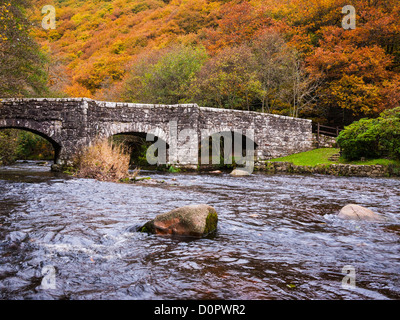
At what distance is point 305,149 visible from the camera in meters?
20.5

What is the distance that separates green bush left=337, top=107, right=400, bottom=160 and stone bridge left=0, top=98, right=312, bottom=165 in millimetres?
4424

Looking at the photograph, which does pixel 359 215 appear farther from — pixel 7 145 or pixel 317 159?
pixel 7 145

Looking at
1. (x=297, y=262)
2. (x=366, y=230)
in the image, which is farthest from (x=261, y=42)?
(x=297, y=262)

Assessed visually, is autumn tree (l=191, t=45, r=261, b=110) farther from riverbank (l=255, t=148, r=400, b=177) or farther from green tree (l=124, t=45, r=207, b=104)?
riverbank (l=255, t=148, r=400, b=177)

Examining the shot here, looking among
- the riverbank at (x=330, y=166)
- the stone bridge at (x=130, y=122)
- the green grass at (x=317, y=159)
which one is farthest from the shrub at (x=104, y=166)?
the green grass at (x=317, y=159)

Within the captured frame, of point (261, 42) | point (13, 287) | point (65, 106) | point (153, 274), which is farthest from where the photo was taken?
point (261, 42)

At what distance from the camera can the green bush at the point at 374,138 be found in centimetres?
1390

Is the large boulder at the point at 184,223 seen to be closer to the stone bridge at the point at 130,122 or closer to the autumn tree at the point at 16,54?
the autumn tree at the point at 16,54

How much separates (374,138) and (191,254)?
13962 millimetres

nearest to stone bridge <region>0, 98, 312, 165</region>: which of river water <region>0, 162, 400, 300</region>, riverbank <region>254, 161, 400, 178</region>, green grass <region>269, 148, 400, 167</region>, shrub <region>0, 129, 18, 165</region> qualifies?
green grass <region>269, 148, 400, 167</region>

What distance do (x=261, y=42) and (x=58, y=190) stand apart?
18917mm

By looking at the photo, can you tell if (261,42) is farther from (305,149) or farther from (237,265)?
(237,265)

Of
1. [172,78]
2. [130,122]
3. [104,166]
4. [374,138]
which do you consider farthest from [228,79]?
[104,166]

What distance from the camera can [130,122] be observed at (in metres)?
14.6
